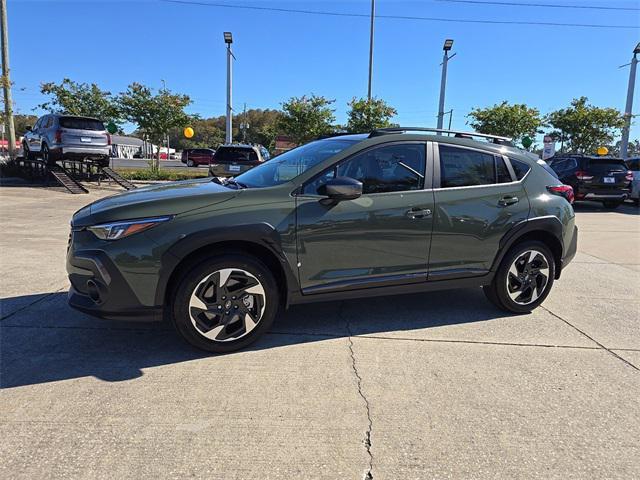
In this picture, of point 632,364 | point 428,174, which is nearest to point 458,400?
point 632,364

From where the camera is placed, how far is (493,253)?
440 centimetres

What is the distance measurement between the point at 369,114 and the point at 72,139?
14.5 metres

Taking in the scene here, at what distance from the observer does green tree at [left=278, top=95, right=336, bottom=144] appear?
25391mm

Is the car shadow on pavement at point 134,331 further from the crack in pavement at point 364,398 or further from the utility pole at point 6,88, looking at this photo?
the utility pole at point 6,88

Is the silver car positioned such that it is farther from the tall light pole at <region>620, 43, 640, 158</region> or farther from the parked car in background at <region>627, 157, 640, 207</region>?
the tall light pole at <region>620, 43, 640, 158</region>

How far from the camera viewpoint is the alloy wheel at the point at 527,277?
4.59 metres

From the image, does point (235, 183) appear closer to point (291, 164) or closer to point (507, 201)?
point (291, 164)

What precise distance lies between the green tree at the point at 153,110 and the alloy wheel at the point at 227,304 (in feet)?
66.2

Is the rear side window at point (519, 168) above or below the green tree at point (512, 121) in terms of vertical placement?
below

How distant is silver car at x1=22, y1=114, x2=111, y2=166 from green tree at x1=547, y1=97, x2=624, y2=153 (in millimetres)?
23397

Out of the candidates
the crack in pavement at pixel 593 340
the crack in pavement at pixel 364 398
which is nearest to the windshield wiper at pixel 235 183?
the crack in pavement at pixel 364 398

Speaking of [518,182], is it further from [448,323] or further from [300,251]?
[300,251]

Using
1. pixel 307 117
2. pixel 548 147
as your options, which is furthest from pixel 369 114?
pixel 548 147

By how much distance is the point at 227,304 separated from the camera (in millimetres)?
3547
